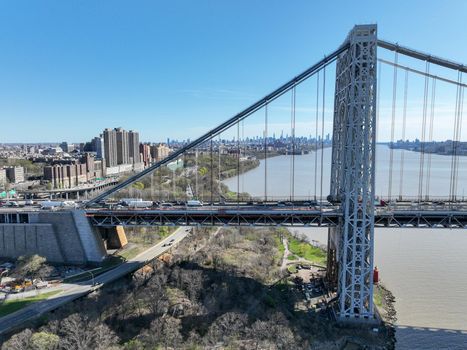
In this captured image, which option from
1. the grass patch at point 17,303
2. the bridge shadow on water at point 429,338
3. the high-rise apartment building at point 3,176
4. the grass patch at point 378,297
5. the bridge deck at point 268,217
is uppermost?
the bridge deck at point 268,217

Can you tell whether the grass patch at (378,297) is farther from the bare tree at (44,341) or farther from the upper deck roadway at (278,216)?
the bare tree at (44,341)

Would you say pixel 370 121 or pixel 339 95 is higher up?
pixel 339 95

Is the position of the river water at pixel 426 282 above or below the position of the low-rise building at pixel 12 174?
below

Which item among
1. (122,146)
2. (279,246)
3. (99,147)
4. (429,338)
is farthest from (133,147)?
(429,338)

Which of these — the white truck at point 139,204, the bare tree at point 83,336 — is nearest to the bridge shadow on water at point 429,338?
the bare tree at point 83,336

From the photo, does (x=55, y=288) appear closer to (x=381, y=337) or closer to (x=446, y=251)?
(x=381, y=337)

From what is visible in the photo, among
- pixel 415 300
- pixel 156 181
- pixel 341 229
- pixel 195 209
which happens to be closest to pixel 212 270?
pixel 195 209
